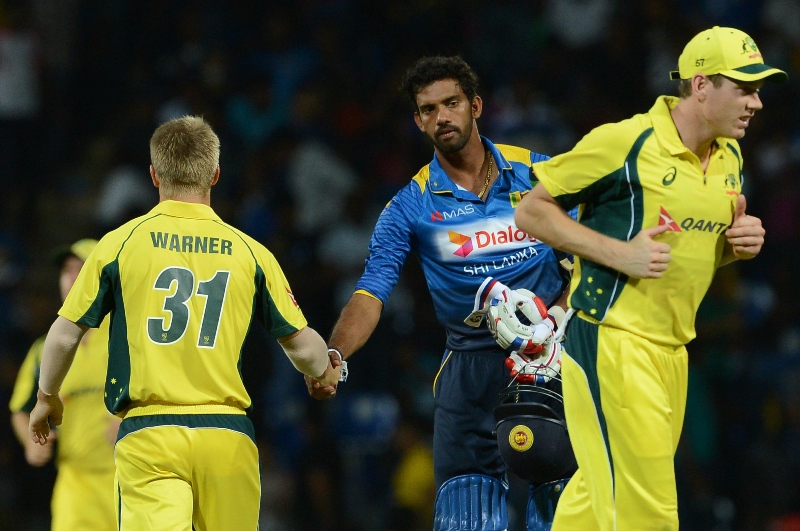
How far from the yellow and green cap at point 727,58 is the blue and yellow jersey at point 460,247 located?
1.49 m

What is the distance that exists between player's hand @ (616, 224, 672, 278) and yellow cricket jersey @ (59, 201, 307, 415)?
143 cm

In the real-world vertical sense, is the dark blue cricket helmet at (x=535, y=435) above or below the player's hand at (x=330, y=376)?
below

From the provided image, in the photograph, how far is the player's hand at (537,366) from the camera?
5836 mm

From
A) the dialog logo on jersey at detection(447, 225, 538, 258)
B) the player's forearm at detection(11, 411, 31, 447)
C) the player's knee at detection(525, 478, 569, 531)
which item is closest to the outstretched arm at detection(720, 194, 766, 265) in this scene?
the dialog logo on jersey at detection(447, 225, 538, 258)

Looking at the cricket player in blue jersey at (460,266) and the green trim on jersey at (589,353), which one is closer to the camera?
the green trim on jersey at (589,353)

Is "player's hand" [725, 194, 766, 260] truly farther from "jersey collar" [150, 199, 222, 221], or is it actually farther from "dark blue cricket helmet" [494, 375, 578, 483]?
"jersey collar" [150, 199, 222, 221]

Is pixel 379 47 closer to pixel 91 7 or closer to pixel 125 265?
pixel 91 7

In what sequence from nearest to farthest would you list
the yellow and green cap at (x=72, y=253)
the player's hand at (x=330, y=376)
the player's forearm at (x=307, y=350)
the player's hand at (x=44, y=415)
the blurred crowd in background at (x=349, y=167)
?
the player's hand at (x=44, y=415), the player's forearm at (x=307, y=350), the player's hand at (x=330, y=376), the yellow and green cap at (x=72, y=253), the blurred crowd in background at (x=349, y=167)

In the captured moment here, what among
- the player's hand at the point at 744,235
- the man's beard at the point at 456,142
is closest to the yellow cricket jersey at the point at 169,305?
the man's beard at the point at 456,142

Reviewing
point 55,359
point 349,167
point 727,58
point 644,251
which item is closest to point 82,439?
point 55,359

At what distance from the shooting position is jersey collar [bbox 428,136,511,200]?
620 centimetres

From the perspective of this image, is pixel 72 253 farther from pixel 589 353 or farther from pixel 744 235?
pixel 744 235

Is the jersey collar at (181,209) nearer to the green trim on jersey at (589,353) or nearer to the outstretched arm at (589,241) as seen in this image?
the outstretched arm at (589,241)

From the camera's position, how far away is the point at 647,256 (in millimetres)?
4723
